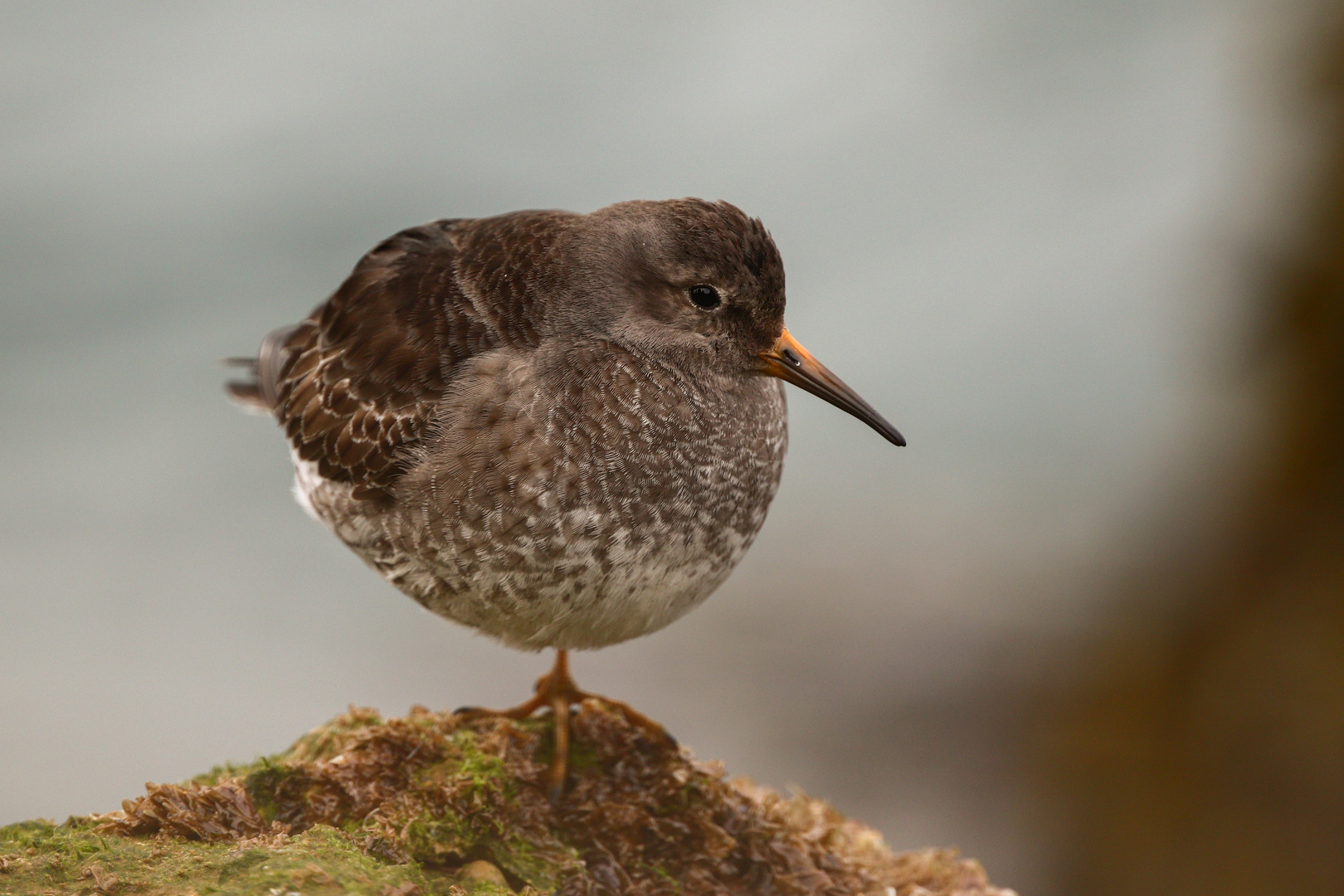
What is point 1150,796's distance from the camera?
8539 mm

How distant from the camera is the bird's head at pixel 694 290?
17.6 ft

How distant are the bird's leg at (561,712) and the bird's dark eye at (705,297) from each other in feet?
5.58

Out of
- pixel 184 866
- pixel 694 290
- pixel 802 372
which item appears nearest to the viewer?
pixel 184 866

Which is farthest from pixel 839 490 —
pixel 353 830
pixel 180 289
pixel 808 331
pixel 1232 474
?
pixel 353 830

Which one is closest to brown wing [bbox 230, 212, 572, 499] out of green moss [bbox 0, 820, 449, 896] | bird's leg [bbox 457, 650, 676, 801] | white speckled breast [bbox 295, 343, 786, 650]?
white speckled breast [bbox 295, 343, 786, 650]

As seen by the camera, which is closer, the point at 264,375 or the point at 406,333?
the point at 406,333

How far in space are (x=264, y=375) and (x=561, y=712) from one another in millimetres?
Answer: 2850

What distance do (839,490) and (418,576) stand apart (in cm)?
1100

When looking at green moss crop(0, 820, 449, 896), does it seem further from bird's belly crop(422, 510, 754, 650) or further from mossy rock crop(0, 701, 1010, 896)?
bird's belly crop(422, 510, 754, 650)

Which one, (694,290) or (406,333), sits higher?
(694,290)

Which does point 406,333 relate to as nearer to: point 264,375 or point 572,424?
point 572,424

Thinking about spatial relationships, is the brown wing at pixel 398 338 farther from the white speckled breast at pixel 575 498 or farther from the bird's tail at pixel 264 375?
the bird's tail at pixel 264 375

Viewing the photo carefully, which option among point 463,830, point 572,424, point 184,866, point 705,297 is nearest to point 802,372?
point 705,297

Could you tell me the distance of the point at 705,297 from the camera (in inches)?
215
